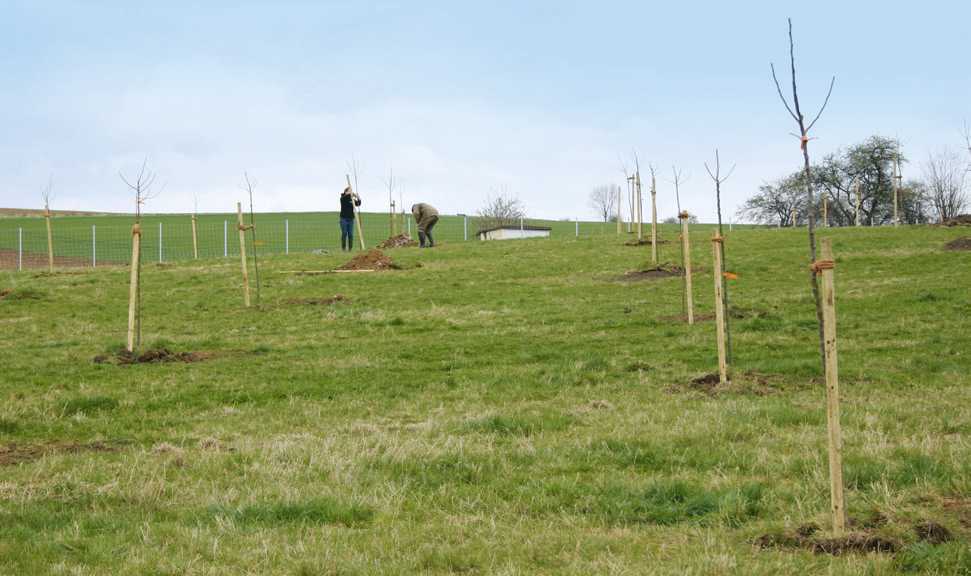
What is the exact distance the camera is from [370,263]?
28.3m

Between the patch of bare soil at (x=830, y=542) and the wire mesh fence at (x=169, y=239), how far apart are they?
107 ft

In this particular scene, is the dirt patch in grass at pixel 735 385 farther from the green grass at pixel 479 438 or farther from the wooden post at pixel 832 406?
the wooden post at pixel 832 406

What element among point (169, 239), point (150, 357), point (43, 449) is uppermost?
point (169, 239)

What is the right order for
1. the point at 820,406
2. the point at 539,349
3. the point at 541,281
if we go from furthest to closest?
the point at 541,281
the point at 539,349
the point at 820,406

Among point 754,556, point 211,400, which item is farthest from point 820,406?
point 211,400

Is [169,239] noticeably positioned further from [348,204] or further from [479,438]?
[479,438]

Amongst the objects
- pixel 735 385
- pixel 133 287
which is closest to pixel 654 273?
pixel 735 385

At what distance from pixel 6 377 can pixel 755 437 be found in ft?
33.8

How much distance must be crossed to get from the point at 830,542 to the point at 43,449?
7100 mm

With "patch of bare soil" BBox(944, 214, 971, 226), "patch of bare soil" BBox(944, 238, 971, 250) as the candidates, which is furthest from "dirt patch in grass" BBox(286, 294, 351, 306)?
"patch of bare soil" BBox(944, 214, 971, 226)

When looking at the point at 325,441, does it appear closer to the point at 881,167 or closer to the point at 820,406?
the point at 820,406

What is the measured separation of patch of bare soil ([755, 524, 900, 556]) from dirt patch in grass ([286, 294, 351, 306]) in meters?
16.5

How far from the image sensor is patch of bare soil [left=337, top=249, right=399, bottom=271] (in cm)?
2795

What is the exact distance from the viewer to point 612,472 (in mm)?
7316
